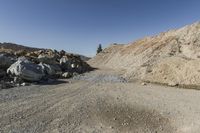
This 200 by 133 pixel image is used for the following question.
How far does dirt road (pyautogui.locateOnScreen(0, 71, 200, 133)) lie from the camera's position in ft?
32.0

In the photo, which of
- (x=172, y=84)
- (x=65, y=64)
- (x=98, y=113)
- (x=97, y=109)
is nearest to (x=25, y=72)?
(x=97, y=109)

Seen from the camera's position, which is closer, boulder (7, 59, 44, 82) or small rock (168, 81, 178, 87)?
small rock (168, 81, 178, 87)

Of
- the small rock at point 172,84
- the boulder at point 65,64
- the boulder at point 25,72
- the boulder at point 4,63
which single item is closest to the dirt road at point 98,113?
the small rock at point 172,84

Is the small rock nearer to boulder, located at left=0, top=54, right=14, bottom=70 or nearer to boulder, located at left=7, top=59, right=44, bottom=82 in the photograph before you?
boulder, located at left=7, top=59, right=44, bottom=82

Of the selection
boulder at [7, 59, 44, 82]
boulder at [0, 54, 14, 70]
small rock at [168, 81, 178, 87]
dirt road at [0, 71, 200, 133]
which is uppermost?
boulder at [0, 54, 14, 70]

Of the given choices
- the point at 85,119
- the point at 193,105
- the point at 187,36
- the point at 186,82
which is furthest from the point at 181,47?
the point at 85,119

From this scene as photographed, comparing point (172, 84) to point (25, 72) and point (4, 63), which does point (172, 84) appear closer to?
point (25, 72)

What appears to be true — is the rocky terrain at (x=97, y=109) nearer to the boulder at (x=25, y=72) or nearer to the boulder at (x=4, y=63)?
the boulder at (x=25, y=72)

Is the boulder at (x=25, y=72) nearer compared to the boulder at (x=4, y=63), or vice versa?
the boulder at (x=25, y=72)

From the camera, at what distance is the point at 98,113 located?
38.5ft

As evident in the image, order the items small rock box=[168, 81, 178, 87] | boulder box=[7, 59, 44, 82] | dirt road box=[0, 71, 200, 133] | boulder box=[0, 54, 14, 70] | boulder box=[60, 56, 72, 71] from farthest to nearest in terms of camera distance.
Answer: boulder box=[60, 56, 72, 71]
boulder box=[0, 54, 14, 70]
boulder box=[7, 59, 44, 82]
small rock box=[168, 81, 178, 87]
dirt road box=[0, 71, 200, 133]

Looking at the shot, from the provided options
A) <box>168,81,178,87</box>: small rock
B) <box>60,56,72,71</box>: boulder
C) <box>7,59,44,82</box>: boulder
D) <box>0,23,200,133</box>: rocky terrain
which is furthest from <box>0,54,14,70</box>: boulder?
<box>168,81,178,87</box>: small rock

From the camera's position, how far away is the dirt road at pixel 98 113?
32.0ft

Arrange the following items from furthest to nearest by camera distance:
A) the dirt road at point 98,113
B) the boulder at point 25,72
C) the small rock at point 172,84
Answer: the boulder at point 25,72
the small rock at point 172,84
the dirt road at point 98,113
